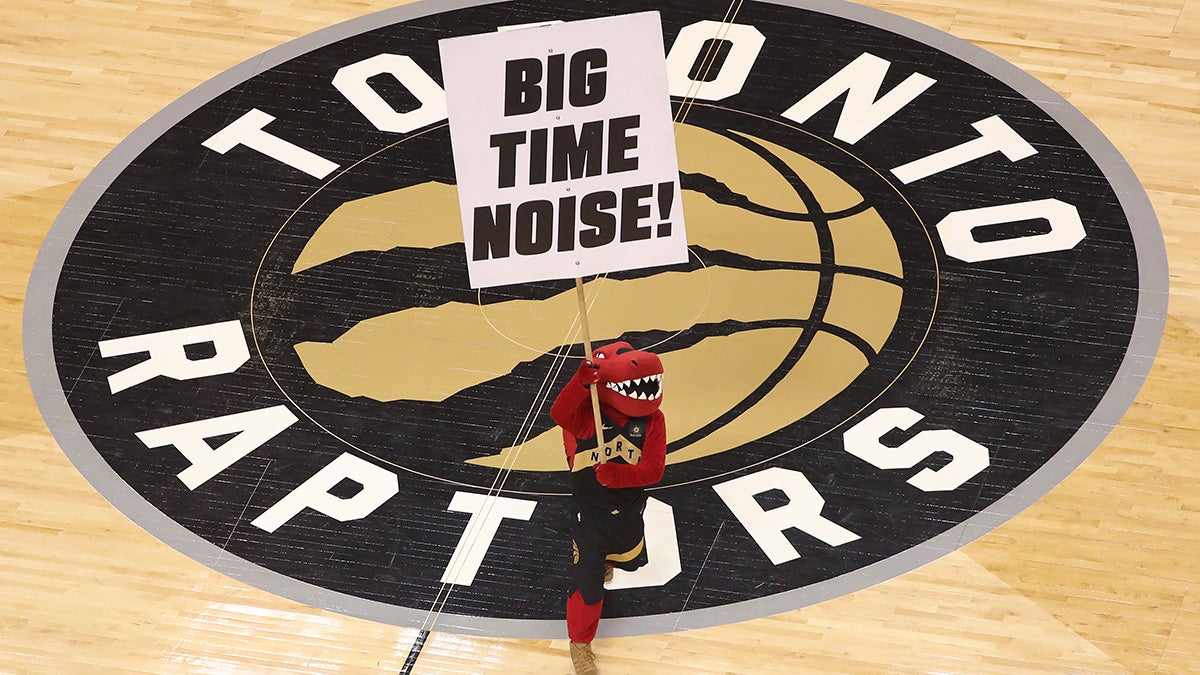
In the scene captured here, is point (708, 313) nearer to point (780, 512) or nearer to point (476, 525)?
point (780, 512)

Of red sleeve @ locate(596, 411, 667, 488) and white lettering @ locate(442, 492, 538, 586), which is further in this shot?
white lettering @ locate(442, 492, 538, 586)

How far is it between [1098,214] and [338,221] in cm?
348

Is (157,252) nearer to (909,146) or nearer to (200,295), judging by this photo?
(200,295)

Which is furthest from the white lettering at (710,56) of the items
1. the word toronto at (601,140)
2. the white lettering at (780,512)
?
the white lettering at (780,512)

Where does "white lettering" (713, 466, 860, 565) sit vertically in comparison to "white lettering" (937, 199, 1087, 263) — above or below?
below

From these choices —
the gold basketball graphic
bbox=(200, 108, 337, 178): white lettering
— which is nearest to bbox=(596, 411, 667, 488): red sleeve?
the gold basketball graphic

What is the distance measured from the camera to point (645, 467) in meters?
5.81

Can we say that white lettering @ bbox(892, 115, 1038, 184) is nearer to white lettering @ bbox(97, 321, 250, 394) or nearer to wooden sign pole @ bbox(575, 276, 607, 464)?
wooden sign pole @ bbox(575, 276, 607, 464)

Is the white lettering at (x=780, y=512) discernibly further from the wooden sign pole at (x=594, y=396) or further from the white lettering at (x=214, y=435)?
the white lettering at (x=214, y=435)

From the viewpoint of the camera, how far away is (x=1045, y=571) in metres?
6.27

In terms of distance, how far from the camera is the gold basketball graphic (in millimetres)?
6977

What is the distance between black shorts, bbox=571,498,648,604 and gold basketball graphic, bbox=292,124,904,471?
2.67ft

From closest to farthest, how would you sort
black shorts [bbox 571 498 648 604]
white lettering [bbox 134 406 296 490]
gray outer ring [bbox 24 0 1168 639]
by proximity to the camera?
black shorts [bbox 571 498 648 604], gray outer ring [bbox 24 0 1168 639], white lettering [bbox 134 406 296 490]

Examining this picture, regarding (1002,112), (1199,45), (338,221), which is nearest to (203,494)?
(338,221)
